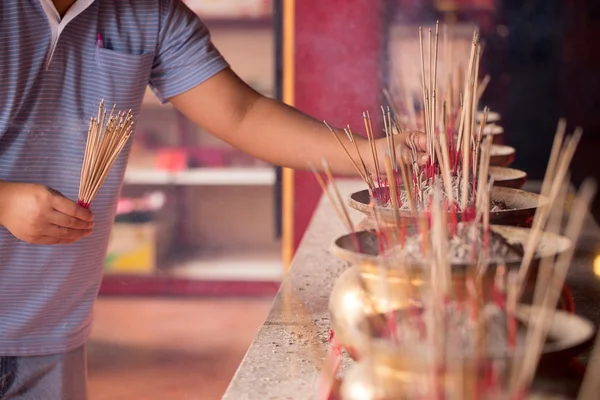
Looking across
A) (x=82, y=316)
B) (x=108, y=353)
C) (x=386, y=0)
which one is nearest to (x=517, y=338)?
(x=82, y=316)

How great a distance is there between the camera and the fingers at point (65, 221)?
1.18m

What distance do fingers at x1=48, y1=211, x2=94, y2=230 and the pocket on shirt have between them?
341 mm

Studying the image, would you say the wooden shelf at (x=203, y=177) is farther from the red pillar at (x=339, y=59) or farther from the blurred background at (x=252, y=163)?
the red pillar at (x=339, y=59)

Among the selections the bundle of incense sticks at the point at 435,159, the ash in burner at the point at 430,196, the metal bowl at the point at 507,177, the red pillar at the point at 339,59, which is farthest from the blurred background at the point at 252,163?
the ash in burner at the point at 430,196

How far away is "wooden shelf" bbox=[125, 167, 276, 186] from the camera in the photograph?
363cm

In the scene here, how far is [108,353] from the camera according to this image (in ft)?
11.5

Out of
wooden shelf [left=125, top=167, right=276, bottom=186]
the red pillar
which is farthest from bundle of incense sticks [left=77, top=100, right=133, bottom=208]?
wooden shelf [left=125, top=167, right=276, bottom=186]

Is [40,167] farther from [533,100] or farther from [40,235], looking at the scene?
[533,100]

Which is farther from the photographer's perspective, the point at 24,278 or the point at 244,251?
the point at 244,251

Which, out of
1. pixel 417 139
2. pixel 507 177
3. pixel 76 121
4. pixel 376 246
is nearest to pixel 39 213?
pixel 76 121

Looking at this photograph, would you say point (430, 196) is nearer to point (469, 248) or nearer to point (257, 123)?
point (469, 248)

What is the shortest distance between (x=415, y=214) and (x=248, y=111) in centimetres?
65

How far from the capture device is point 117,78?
1.51m

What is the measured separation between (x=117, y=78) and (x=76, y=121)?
0.11 meters
